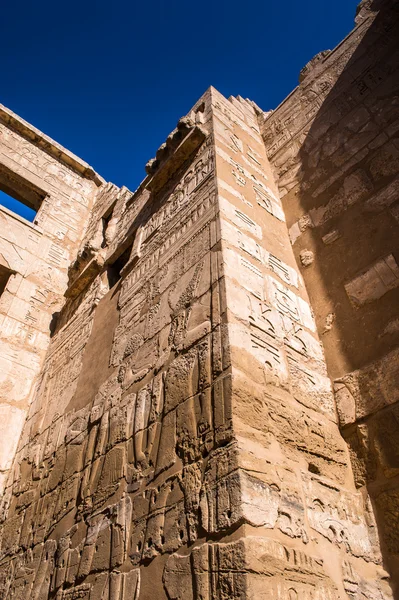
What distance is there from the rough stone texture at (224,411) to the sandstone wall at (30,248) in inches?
30.0

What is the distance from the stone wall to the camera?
2422 mm

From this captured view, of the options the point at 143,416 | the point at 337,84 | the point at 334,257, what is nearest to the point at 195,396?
the point at 143,416

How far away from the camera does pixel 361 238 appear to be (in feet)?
10.4

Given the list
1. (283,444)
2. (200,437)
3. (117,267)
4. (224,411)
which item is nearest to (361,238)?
(283,444)

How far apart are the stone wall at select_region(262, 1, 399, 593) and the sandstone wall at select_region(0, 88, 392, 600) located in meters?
0.13

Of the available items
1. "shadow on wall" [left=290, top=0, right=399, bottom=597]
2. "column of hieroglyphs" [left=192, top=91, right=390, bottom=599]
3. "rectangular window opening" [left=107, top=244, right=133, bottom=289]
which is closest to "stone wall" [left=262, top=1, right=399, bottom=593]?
"shadow on wall" [left=290, top=0, right=399, bottom=597]

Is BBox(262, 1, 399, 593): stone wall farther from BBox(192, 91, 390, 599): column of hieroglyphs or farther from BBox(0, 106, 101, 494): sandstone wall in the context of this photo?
BBox(0, 106, 101, 494): sandstone wall

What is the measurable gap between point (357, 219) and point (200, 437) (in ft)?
6.93

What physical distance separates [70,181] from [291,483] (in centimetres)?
850

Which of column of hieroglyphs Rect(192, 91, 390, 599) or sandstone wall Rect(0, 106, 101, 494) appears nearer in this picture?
column of hieroglyphs Rect(192, 91, 390, 599)

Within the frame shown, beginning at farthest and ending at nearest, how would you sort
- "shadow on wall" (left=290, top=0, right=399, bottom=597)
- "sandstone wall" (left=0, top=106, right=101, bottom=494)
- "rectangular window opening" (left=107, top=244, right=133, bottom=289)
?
1. "rectangular window opening" (left=107, top=244, right=133, bottom=289)
2. "sandstone wall" (left=0, top=106, right=101, bottom=494)
3. "shadow on wall" (left=290, top=0, right=399, bottom=597)

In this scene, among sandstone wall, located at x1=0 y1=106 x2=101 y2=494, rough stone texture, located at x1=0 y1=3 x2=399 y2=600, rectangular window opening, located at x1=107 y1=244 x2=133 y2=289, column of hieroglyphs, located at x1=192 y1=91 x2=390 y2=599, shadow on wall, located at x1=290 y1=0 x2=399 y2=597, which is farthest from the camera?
rectangular window opening, located at x1=107 y1=244 x2=133 y2=289

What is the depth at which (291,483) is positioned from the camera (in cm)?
205

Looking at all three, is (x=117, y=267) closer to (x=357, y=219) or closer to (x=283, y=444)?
(x=357, y=219)
